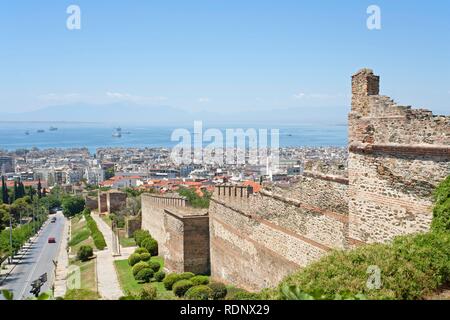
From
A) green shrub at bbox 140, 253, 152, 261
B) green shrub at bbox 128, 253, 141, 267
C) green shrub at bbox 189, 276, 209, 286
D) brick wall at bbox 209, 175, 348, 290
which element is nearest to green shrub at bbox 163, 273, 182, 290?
green shrub at bbox 189, 276, 209, 286

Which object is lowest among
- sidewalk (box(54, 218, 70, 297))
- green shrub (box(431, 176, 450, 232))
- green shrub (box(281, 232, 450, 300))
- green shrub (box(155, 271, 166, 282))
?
sidewalk (box(54, 218, 70, 297))

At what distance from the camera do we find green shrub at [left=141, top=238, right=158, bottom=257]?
949 inches

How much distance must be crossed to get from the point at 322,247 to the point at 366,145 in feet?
8.54

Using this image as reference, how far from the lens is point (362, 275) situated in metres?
5.57

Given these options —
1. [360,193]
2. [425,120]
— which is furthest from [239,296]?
[425,120]

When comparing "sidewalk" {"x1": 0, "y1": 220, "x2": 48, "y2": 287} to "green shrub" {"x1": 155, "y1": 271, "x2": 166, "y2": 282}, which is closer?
"green shrub" {"x1": 155, "y1": 271, "x2": 166, "y2": 282}

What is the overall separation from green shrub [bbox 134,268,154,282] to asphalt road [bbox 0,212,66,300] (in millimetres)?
3248

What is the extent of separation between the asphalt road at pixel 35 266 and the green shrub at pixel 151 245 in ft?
15.6

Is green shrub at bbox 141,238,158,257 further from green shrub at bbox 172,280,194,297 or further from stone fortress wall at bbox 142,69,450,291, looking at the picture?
stone fortress wall at bbox 142,69,450,291

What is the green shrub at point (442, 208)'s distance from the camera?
6.97 metres

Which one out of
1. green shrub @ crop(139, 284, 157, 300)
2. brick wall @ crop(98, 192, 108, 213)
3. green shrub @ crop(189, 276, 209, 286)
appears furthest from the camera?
brick wall @ crop(98, 192, 108, 213)

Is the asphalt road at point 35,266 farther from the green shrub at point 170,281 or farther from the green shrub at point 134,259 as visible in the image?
the green shrub at point 170,281

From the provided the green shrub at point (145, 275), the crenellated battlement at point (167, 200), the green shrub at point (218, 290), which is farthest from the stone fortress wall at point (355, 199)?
the crenellated battlement at point (167, 200)
